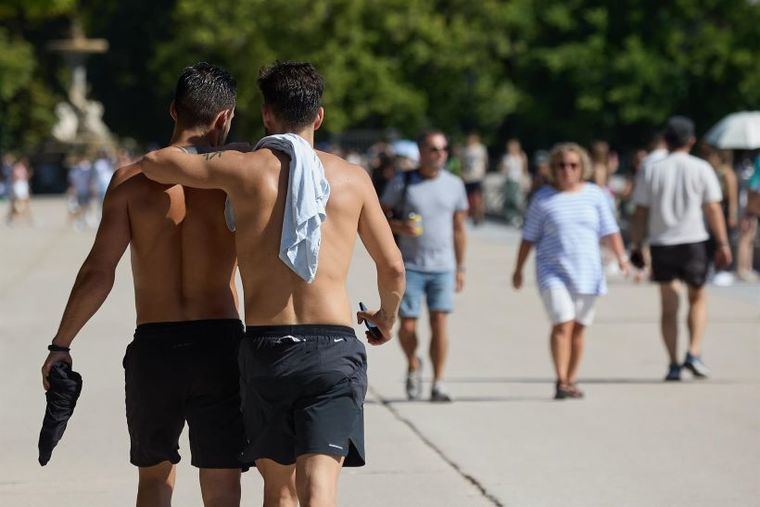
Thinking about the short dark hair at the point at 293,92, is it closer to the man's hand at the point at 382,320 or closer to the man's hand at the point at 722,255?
the man's hand at the point at 382,320

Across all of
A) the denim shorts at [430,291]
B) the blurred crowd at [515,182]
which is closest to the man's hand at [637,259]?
the denim shorts at [430,291]

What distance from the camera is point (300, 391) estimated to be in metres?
4.67

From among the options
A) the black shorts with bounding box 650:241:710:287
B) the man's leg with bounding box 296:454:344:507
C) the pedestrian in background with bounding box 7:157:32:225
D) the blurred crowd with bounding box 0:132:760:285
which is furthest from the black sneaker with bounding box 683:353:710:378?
the pedestrian in background with bounding box 7:157:32:225

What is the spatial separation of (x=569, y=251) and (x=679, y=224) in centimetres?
120

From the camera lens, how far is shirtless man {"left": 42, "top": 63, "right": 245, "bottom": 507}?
194 inches

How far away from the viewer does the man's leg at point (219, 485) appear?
16.4 feet

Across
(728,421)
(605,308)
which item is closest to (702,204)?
(728,421)

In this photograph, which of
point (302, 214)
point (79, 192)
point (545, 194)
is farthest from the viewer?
point (79, 192)

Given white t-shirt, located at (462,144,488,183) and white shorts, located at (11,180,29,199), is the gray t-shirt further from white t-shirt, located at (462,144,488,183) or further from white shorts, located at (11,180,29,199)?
white shorts, located at (11,180,29,199)

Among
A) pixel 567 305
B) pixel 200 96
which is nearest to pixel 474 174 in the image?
pixel 567 305

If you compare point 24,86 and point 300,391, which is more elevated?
point 24,86

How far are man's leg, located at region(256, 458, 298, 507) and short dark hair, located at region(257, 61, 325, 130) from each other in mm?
1033

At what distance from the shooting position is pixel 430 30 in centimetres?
4875

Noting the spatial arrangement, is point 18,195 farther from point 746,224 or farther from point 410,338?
point 410,338
